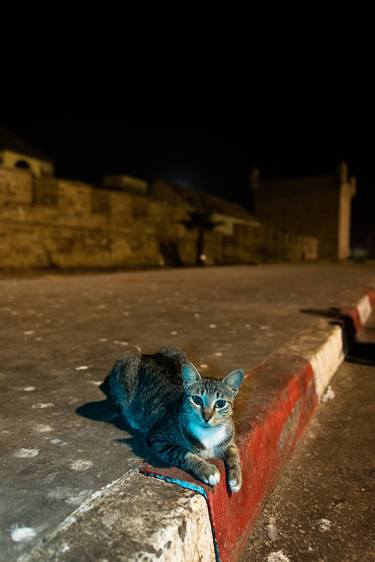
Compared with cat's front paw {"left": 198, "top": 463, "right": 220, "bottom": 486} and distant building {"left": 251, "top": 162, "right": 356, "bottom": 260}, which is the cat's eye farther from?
distant building {"left": 251, "top": 162, "right": 356, "bottom": 260}

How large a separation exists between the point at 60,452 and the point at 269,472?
103cm

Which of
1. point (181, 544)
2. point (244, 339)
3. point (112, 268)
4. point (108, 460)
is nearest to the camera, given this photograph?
point (181, 544)

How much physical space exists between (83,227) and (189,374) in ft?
45.3

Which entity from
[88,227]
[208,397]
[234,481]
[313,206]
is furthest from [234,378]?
[313,206]

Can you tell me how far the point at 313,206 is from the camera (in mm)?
51375

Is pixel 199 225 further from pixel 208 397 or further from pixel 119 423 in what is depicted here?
pixel 208 397

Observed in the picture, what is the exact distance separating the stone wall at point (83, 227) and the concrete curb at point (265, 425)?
36.2 feet

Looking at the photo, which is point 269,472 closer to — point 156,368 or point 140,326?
point 156,368

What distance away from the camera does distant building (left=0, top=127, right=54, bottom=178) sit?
2236cm

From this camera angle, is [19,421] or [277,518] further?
[19,421]

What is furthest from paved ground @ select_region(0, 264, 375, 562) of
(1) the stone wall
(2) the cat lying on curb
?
(1) the stone wall

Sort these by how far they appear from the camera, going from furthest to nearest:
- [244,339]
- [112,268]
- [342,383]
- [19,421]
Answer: [112,268] → [244,339] → [342,383] → [19,421]

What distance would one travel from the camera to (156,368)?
2.24 meters

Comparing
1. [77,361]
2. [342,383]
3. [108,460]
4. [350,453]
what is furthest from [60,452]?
[342,383]
